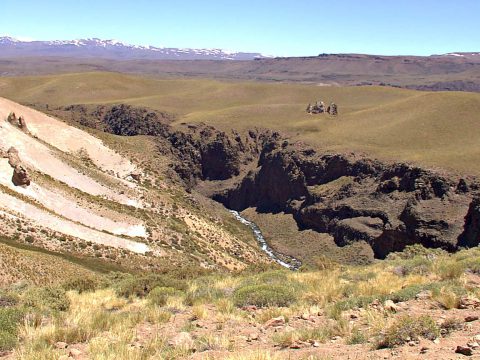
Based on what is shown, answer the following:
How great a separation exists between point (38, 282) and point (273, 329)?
1541 cm

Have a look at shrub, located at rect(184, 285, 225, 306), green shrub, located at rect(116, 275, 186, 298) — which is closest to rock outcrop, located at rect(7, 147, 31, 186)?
green shrub, located at rect(116, 275, 186, 298)

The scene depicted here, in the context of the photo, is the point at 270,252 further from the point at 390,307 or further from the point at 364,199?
the point at 390,307

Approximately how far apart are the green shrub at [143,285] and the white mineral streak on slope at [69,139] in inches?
1677

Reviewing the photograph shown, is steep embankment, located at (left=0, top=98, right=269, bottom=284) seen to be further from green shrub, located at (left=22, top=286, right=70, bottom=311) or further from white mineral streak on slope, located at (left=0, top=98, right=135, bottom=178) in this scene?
green shrub, located at (left=22, top=286, right=70, bottom=311)

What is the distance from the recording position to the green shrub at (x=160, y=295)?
14250 mm

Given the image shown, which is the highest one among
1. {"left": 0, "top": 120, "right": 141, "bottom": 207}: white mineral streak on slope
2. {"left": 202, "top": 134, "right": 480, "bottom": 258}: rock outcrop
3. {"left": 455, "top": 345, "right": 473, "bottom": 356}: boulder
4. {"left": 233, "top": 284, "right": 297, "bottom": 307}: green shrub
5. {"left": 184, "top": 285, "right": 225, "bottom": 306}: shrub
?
{"left": 455, "top": 345, "right": 473, "bottom": 356}: boulder

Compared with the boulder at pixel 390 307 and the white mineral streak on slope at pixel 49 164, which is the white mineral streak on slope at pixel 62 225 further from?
the boulder at pixel 390 307

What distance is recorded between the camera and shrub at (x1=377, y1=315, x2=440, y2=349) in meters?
8.39

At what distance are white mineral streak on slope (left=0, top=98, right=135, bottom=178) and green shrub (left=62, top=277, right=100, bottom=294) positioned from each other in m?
41.1

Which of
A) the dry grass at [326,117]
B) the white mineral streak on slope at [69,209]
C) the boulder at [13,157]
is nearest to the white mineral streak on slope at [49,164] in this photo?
the boulder at [13,157]

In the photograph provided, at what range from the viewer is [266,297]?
43.7 feet

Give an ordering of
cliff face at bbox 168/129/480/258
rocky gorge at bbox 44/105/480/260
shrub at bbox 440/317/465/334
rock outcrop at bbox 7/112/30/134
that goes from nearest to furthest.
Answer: shrub at bbox 440/317/465/334 < rock outcrop at bbox 7/112/30/134 < cliff face at bbox 168/129/480/258 < rocky gorge at bbox 44/105/480/260

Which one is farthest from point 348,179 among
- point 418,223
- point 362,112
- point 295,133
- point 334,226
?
point 362,112

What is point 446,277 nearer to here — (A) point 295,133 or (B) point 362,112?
(A) point 295,133
